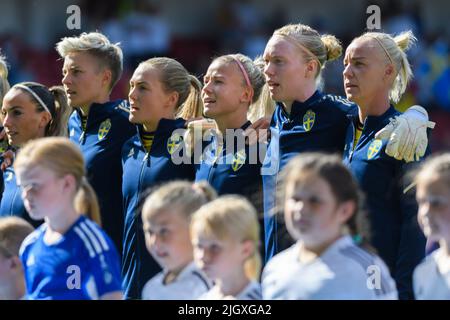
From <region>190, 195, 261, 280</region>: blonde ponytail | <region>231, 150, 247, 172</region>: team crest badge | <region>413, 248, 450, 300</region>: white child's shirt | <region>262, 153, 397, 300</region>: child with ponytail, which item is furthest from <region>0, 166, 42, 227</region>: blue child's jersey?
<region>413, 248, 450, 300</region>: white child's shirt

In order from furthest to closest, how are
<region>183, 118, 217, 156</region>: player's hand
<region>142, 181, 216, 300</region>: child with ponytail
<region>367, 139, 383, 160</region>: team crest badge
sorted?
<region>183, 118, 217, 156</region>: player's hand < <region>367, 139, 383, 160</region>: team crest badge < <region>142, 181, 216, 300</region>: child with ponytail

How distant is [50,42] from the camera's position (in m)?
15.4

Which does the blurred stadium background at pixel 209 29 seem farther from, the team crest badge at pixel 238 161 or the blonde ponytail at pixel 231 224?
the blonde ponytail at pixel 231 224

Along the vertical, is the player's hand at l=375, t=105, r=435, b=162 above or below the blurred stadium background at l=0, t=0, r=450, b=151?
above

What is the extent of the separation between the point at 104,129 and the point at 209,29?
419 inches

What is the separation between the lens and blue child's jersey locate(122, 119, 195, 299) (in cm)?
596

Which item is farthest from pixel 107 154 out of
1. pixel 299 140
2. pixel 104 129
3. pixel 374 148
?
pixel 374 148

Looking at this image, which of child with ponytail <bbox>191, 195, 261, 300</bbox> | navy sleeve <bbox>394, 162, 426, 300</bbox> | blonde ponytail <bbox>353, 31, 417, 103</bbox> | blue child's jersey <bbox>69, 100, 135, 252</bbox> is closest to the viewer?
child with ponytail <bbox>191, 195, 261, 300</bbox>

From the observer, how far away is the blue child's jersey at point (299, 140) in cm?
584

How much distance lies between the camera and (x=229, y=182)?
588 centimetres

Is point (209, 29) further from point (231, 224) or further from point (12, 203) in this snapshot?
point (231, 224)

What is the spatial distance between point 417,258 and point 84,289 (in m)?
1.67

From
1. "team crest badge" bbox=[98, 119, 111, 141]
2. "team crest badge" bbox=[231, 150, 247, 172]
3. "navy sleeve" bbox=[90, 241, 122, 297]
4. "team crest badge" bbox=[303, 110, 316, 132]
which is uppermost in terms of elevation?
"team crest badge" bbox=[303, 110, 316, 132]

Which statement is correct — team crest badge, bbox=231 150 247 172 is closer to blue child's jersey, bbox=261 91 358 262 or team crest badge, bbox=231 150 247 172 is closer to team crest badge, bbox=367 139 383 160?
blue child's jersey, bbox=261 91 358 262
